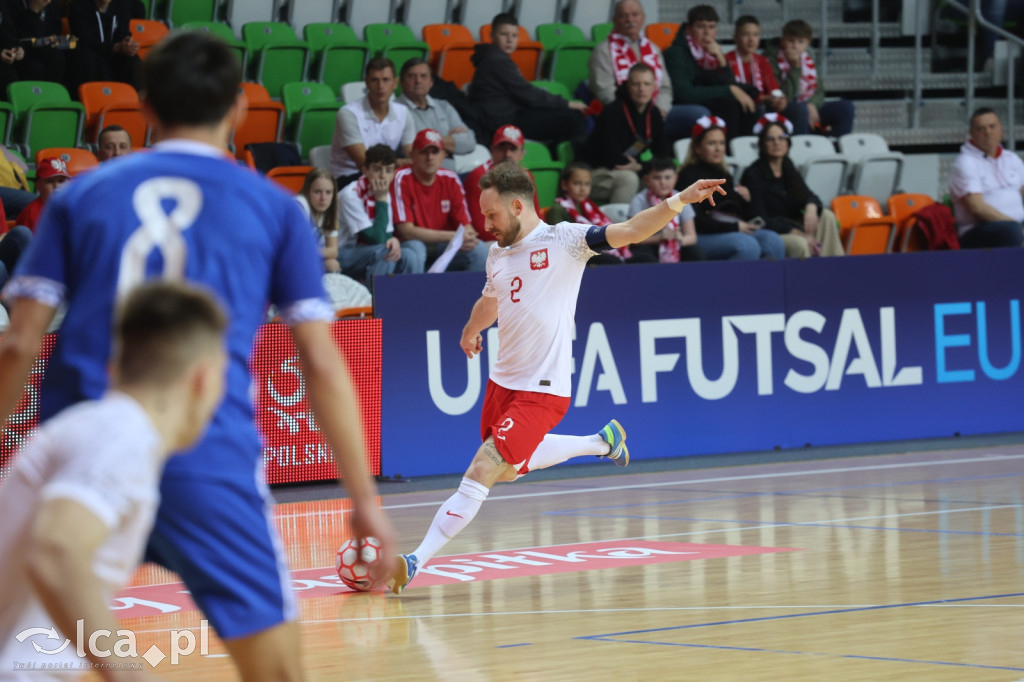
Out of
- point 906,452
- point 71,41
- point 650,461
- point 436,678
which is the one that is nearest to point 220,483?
point 436,678

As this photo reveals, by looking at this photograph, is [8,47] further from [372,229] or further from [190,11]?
[372,229]

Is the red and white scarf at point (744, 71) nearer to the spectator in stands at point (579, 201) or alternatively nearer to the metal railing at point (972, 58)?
the metal railing at point (972, 58)

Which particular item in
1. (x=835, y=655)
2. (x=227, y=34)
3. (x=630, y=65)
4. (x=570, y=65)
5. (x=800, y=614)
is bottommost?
(x=800, y=614)

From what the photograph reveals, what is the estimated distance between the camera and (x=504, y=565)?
25.6ft

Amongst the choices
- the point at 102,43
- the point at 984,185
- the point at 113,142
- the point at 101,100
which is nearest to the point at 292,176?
the point at 113,142

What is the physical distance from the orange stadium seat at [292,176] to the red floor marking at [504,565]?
527 cm

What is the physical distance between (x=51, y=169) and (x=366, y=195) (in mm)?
2544

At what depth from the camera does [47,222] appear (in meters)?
3.11

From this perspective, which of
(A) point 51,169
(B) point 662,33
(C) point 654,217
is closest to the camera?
(C) point 654,217

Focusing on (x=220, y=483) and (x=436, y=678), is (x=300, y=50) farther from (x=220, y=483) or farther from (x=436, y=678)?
(x=220, y=483)

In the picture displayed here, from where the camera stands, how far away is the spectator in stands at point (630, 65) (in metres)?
14.9

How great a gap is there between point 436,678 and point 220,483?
2.47 metres

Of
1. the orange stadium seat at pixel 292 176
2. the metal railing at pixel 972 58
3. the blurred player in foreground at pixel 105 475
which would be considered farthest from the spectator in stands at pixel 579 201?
the blurred player in foreground at pixel 105 475

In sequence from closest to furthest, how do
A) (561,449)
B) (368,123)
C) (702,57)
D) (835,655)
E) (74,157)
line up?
(835,655), (561,449), (74,157), (368,123), (702,57)
